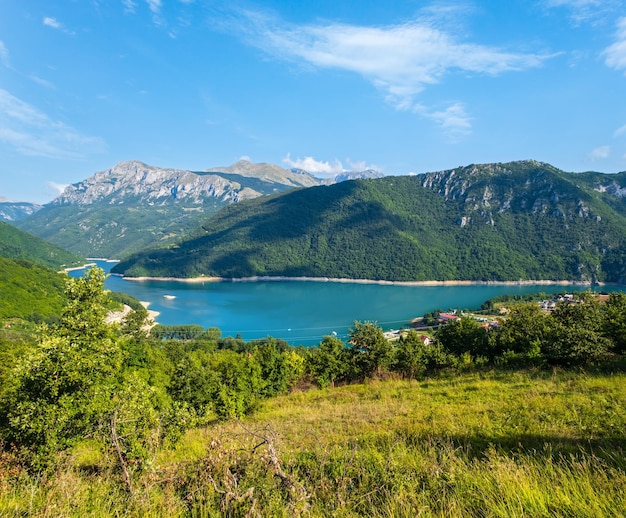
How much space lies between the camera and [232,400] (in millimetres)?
16328

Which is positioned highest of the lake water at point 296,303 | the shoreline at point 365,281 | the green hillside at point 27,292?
the green hillside at point 27,292

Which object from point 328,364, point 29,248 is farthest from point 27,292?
point 29,248

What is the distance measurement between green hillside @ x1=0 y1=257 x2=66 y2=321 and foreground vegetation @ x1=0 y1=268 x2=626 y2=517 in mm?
76746

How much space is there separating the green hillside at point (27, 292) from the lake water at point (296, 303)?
15403mm

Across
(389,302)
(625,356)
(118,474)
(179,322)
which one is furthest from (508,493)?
(389,302)

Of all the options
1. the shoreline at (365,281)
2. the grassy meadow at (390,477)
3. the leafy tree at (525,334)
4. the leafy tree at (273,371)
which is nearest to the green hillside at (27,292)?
the leafy tree at (273,371)

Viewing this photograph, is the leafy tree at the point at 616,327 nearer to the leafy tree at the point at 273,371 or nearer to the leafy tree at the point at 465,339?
the leafy tree at the point at 465,339

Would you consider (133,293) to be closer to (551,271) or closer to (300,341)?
(300,341)

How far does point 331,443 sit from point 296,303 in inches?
4614

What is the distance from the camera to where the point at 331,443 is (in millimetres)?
6051

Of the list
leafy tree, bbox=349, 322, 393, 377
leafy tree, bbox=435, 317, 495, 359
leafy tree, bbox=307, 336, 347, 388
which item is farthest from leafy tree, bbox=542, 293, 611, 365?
leafy tree, bbox=307, 336, 347, 388

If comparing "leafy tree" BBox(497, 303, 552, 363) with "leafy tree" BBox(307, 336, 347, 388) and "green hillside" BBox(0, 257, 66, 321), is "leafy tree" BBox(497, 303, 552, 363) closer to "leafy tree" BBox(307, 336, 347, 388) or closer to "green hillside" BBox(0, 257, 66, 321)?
"leafy tree" BBox(307, 336, 347, 388)

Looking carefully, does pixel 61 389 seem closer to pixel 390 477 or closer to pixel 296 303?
pixel 390 477

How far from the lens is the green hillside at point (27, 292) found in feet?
248
